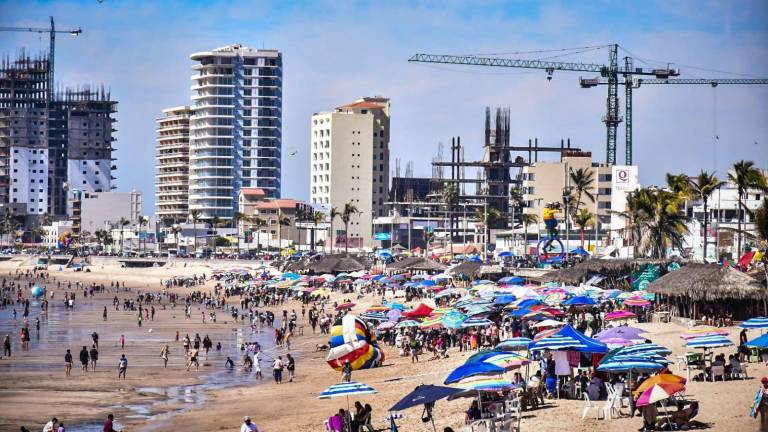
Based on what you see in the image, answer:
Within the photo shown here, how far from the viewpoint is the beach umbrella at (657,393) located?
20.9 metres

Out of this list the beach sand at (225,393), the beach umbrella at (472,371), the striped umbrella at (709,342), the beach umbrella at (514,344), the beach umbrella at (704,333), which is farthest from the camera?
the beach umbrella at (514,344)

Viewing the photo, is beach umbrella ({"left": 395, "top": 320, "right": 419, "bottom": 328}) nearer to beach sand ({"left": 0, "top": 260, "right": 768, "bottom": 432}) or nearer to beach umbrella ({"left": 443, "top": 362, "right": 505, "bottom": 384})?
beach sand ({"left": 0, "top": 260, "right": 768, "bottom": 432})

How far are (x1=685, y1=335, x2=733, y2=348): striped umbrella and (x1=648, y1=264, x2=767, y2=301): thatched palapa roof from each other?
12.8 metres

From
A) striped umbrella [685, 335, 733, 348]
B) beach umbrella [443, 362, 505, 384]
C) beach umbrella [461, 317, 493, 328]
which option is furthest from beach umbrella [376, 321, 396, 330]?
beach umbrella [443, 362, 505, 384]

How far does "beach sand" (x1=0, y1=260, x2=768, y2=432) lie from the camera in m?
24.2

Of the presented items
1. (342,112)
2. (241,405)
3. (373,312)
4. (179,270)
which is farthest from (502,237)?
(241,405)

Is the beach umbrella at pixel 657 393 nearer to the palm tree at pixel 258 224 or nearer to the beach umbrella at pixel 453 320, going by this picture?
the beach umbrella at pixel 453 320

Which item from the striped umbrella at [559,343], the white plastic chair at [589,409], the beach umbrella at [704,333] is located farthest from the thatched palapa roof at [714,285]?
the white plastic chair at [589,409]

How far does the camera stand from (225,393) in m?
36.7

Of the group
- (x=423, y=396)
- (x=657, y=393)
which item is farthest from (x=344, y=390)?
(x=657, y=393)

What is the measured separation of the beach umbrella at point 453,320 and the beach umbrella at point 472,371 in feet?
52.4

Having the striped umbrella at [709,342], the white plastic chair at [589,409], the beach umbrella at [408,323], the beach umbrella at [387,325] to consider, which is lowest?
the beach umbrella at [387,325]

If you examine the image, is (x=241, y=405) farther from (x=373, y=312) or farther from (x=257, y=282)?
(x=257, y=282)

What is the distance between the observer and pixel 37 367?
140 feet
